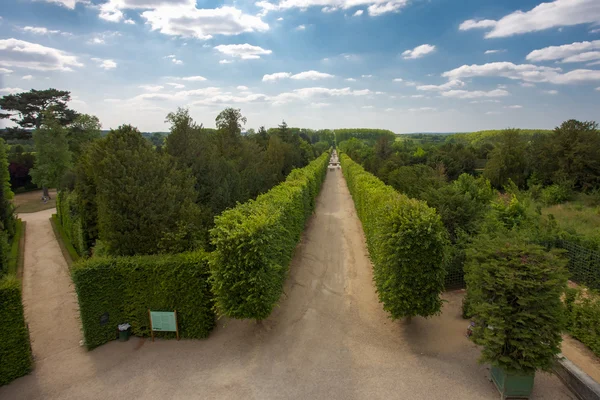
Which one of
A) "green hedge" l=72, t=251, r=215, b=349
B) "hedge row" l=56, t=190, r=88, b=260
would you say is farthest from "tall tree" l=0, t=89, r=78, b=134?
"green hedge" l=72, t=251, r=215, b=349

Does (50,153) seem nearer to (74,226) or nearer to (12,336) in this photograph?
(74,226)

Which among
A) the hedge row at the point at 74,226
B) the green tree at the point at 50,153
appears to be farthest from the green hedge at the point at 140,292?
the green tree at the point at 50,153

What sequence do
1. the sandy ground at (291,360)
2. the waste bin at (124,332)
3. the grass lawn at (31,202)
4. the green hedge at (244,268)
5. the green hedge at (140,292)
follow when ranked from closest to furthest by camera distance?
the sandy ground at (291,360) → the green hedge at (244,268) → the green hedge at (140,292) → the waste bin at (124,332) → the grass lawn at (31,202)

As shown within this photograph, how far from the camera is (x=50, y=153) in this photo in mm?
43406

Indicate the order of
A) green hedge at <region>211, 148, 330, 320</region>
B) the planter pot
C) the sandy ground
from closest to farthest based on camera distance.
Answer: the planter pot < the sandy ground < green hedge at <region>211, 148, 330, 320</region>

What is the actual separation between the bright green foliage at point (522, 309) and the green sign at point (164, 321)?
959 centimetres

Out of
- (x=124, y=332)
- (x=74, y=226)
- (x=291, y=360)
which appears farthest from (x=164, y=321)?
(x=74, y=226)

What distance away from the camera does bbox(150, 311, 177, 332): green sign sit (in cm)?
1188

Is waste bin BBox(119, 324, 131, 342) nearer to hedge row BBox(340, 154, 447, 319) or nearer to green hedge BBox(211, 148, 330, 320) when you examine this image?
green hedge BBox(211, 148, 330, 320)

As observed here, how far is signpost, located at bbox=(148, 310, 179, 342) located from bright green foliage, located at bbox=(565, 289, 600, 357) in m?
12.6

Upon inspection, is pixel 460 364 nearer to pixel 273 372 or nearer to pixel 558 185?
pixel 273 372

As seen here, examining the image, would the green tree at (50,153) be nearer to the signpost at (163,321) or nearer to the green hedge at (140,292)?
the green hedge at (140,292)

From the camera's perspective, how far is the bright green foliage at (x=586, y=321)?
10.4 metres

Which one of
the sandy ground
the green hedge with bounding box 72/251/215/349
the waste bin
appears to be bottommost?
the sandy ground
